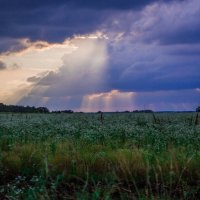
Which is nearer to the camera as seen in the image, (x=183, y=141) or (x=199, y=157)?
(x=199, y=157)

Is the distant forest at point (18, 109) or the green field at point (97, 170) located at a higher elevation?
the distant forest at point (18, 109)

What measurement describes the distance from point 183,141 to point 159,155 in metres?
4.64

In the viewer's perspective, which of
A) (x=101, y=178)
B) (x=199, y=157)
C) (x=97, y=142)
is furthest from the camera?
(x=97, y=142)

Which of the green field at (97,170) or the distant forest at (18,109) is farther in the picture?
the distant forest at (18,109)

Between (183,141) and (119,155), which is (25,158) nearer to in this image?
(119,155)

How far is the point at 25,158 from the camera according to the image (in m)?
15.1

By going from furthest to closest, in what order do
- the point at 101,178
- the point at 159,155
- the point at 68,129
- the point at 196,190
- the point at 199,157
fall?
the point at 68,129 < the point at 159,155 < the point at 199,157 < the point at 101,178 < the point at 196,190

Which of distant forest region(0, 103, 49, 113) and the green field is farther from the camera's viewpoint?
distant forest region(0, 103, 49, 113)

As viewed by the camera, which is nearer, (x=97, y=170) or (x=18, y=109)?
Answer: (x=97, y=170)

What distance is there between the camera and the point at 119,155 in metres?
14.5

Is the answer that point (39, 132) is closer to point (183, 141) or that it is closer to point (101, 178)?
point (183, 141)

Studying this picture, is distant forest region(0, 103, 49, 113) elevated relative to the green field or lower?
elevated

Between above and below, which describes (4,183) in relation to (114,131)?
below

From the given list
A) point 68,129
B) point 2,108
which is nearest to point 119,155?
point 68,129
